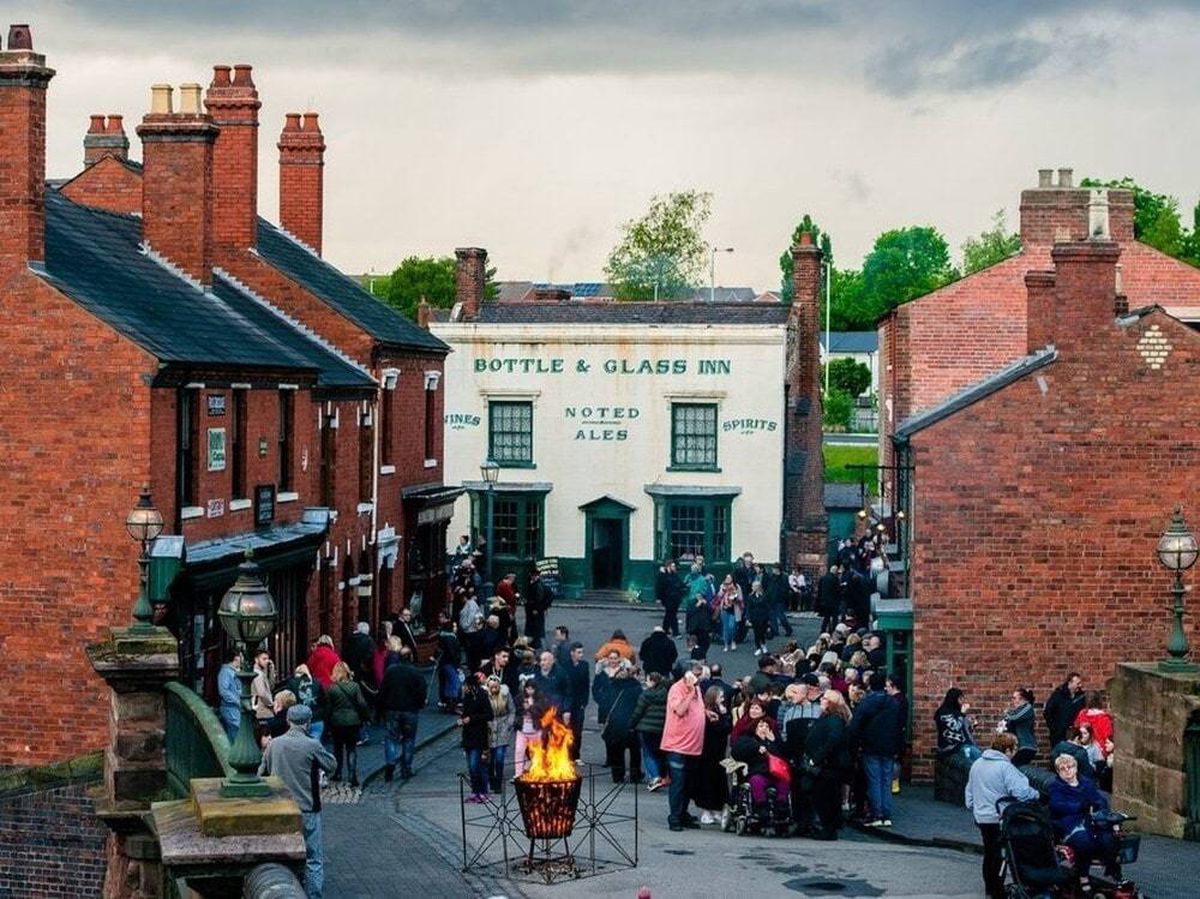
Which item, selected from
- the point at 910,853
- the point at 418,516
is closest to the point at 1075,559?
the point at 910,853

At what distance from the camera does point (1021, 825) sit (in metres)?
16.0

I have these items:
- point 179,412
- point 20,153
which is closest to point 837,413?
point 179,412

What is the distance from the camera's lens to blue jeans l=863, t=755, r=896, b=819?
2200 centimetres

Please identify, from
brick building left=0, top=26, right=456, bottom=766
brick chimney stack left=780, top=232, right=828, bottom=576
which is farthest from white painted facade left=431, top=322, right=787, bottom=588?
brick building left=0, top=26, right=456, bottom=766

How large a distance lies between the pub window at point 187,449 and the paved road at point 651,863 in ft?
17.4

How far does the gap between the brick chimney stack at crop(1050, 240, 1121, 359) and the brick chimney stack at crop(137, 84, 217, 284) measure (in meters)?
13.3

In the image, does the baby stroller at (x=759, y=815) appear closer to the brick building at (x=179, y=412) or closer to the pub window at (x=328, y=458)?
the brick building at (x=179, y=412)

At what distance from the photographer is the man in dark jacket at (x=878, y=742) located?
2166 cm

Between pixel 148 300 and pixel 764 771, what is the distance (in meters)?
12.4

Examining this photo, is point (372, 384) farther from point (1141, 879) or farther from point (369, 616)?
Answer: point (1141, 879)

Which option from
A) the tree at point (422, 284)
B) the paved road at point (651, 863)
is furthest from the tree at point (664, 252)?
the paved road at point (651, 863)

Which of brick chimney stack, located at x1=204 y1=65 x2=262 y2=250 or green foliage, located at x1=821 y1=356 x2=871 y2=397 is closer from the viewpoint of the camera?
A: brick chimney stack, located at x1=204 y1=65 x2=262 y2=250

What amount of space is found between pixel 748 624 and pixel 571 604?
7.66 m

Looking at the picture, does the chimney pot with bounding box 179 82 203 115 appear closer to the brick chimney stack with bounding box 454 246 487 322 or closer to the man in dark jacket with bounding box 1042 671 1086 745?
the man in dark jacket with bounding box 1042 671 1086 745
